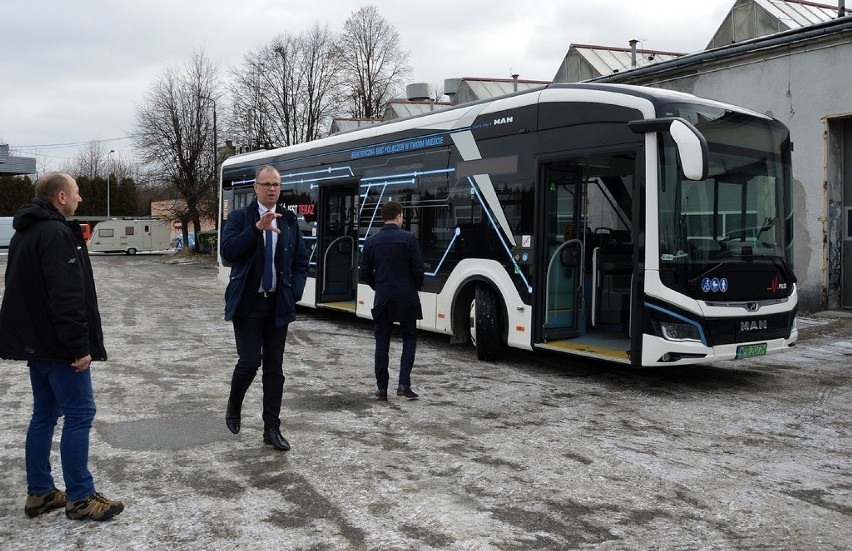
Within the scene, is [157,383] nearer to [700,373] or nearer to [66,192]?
[66,192]

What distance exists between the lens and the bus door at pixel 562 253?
8.74 meters

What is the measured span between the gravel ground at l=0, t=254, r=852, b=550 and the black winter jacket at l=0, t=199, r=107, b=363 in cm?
94

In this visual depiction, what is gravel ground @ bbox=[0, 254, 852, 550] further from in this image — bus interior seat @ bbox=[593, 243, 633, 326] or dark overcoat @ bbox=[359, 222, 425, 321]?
dark overcoat @ bbox=[359, 222, 425, 321]

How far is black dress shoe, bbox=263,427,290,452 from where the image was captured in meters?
5.48

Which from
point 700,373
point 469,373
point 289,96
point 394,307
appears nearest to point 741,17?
point 700,373

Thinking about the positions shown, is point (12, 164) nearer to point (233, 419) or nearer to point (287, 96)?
point (287, 96)

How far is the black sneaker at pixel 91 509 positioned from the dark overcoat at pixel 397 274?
3475mm

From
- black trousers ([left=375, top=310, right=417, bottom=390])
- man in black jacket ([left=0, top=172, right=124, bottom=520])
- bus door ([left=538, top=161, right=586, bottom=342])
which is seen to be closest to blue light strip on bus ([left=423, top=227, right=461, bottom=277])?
bus door ([left=538, top=161, right=586, bottom=342])

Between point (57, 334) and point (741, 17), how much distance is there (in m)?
17.9

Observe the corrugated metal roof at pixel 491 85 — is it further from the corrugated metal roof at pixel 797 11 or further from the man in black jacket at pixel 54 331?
the man in black jacket at pixel 54 331

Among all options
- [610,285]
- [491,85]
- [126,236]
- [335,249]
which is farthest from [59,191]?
[126,236]

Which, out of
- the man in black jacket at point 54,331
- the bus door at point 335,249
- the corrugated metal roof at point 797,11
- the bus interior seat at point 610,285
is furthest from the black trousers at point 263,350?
the corrugated metal roof at point 797,11

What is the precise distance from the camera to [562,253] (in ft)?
28.9

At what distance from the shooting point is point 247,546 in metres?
3.81
